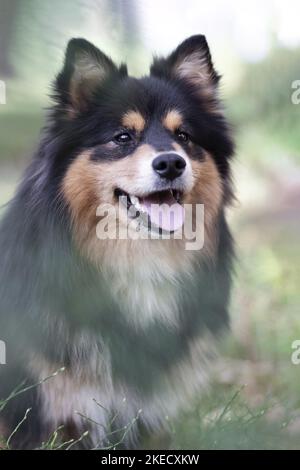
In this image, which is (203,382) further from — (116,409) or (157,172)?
(157,172)

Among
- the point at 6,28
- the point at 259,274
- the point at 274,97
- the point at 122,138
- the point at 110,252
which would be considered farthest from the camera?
the point at 259,274

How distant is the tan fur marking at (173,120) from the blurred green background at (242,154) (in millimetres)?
177

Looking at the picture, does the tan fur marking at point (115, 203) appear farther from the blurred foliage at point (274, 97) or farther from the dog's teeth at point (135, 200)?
the blurred foliage at point (274, 97)

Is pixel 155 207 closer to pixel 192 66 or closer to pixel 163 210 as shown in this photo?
pixel 163 210

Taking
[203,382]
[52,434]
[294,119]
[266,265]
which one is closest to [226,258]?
[266,265]

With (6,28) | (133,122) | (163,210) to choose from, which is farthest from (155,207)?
(6,28)

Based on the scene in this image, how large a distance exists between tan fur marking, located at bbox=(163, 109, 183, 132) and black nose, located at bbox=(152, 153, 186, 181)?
0.16 metres

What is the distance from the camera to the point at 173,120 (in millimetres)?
1942

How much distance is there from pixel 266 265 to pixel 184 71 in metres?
0.79

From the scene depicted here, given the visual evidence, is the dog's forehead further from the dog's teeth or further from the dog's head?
the dog's teeth

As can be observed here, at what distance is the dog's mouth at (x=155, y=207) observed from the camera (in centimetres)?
189

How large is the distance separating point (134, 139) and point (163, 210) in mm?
230

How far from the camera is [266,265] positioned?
237 centimetres

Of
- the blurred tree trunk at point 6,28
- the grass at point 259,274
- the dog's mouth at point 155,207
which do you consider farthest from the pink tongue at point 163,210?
the blurred tree trunk at point 6,28
